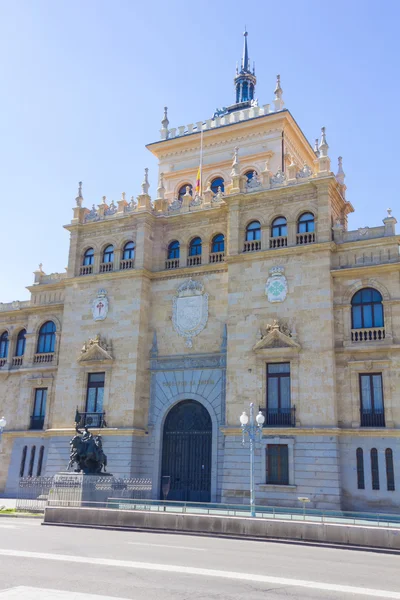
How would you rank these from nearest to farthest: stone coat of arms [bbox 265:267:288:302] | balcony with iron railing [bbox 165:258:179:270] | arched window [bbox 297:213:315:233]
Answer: stone coat of arms [bbox 265:267:288:302]
arched window [bbox 297:213:315:233]
balcony with iron railing [bbox 165:258:179:270]

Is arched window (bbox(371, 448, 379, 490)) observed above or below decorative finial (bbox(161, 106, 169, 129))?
below

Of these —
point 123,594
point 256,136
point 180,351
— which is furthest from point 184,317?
point 123,594

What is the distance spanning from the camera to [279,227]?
3272 cm

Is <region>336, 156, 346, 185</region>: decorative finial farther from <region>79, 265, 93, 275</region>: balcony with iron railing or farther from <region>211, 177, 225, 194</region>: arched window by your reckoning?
<region>79, 265, 93, 275</region>: balcony with iron railing

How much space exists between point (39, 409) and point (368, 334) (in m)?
21.0

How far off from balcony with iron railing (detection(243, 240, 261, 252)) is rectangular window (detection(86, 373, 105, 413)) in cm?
1115

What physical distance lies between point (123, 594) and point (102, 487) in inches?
698

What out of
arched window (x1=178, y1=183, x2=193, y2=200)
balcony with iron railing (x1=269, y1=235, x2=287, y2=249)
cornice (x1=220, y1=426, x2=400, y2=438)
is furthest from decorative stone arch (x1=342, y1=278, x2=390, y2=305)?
arched window (x1=178, y1=183, x2=193, y2=200)

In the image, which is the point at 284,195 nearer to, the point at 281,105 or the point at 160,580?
the point at 281,105

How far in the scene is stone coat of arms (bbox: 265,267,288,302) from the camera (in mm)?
31094

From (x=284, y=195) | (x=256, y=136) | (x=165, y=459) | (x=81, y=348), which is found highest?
(x=256, y=136)

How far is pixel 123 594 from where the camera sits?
9484mm

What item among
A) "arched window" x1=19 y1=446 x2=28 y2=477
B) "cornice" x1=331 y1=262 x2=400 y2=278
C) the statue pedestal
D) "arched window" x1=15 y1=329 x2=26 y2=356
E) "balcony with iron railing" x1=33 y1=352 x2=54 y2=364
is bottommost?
the statue pedestal

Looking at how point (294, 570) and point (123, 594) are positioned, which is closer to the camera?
point (123, 594)
